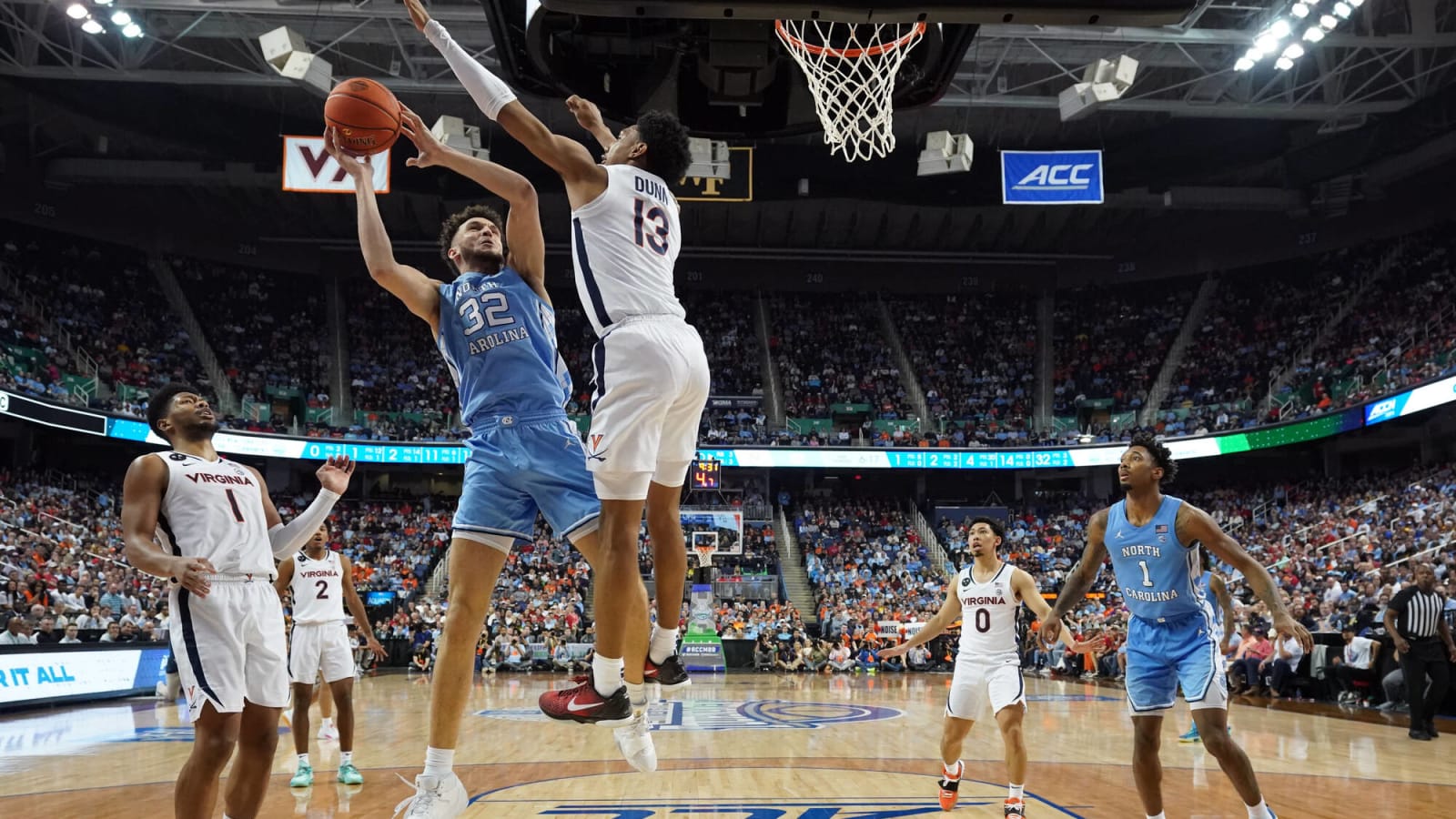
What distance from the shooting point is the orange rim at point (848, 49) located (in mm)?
7516

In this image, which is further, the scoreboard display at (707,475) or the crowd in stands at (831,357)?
the crowd in stands at (831,357)

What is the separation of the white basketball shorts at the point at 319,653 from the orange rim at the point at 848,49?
571 cm

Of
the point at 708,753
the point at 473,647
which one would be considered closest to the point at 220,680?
the point at 473,647

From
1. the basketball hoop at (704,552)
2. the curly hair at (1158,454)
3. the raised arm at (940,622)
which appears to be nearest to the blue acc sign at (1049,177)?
the basketball hoop at (704,552)

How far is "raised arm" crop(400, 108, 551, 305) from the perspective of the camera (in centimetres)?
443

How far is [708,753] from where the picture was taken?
10.4 m

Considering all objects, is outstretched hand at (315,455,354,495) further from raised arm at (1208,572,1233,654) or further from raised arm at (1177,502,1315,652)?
raised arm at (1208,572,1233,654)

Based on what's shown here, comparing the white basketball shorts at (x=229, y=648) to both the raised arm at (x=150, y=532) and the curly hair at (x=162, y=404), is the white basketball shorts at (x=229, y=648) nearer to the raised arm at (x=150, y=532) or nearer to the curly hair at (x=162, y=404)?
the raised arm at (x=150, y=532)

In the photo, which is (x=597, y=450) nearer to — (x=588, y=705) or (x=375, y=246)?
(x=588, y=705)

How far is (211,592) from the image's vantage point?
199 inches

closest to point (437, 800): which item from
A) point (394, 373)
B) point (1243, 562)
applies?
point (1243, 562)

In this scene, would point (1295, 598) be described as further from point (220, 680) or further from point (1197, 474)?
point (220, 680)

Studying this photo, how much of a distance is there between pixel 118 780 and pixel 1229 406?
103ft

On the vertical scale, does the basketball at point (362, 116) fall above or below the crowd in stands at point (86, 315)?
below
